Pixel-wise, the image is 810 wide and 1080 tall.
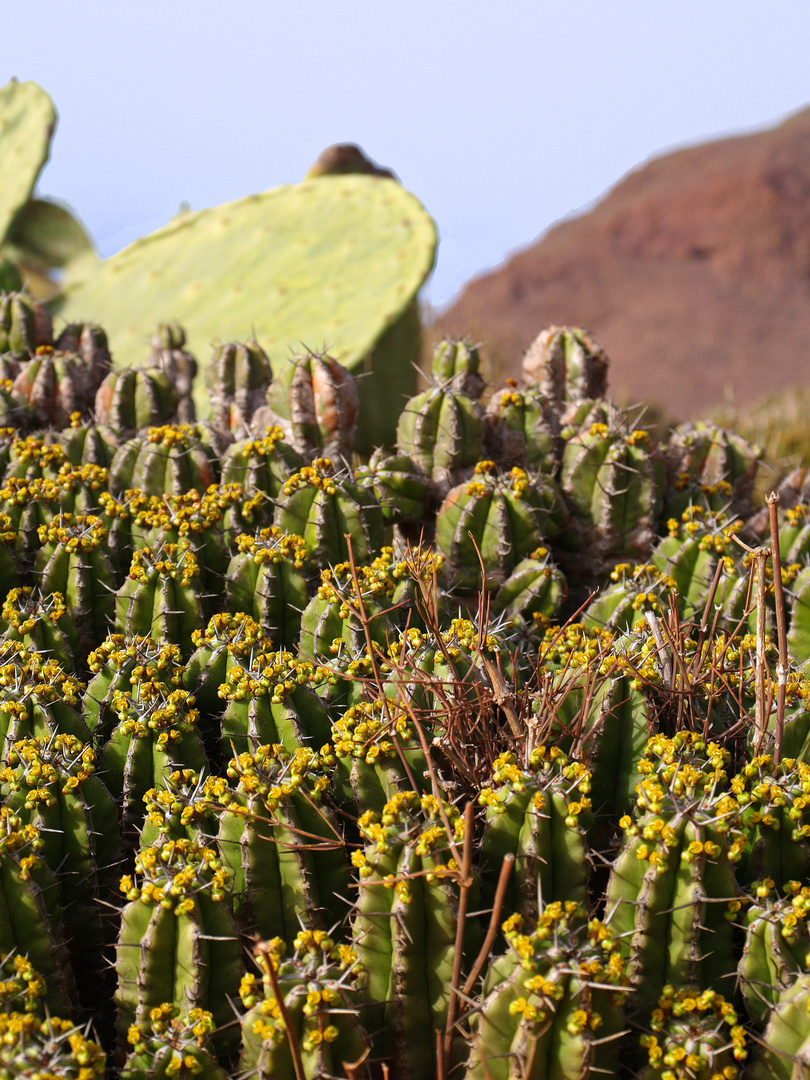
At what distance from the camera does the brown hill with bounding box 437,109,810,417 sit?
772 inches

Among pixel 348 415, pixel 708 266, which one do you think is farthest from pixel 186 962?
pixel 708 266

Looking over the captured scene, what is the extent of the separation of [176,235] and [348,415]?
4044mm

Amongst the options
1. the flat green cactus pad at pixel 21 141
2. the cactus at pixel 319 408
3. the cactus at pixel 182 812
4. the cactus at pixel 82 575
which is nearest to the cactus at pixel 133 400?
the cactus at pixel 319 408

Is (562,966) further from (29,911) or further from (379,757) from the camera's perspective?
(29,911)

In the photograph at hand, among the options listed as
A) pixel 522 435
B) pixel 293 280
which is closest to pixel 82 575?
pixel 522 435

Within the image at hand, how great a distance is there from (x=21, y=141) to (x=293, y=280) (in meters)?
2.99

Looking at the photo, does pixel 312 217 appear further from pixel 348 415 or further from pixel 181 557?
pixel 181 557

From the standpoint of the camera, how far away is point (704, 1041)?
1.75m

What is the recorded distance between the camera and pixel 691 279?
72.9 ft

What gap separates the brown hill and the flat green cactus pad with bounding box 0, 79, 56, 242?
12.6 meters

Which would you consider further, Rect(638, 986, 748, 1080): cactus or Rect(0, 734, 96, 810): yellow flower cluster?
Rect(0, 734, 96, 810): yellow flower cluster

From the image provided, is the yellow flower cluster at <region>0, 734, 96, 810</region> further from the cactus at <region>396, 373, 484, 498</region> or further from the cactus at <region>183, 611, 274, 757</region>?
the cactus at <region>396, 373, 484, 498</region>

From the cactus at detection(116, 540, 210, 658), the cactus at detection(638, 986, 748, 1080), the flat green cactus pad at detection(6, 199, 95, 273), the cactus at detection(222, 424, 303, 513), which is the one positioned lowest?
the cactus at detection(638, 986, 748, 1080)

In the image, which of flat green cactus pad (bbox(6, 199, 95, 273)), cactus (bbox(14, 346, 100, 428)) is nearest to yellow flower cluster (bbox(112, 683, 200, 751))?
cactus (bbox(14, 346, 100, 428))
